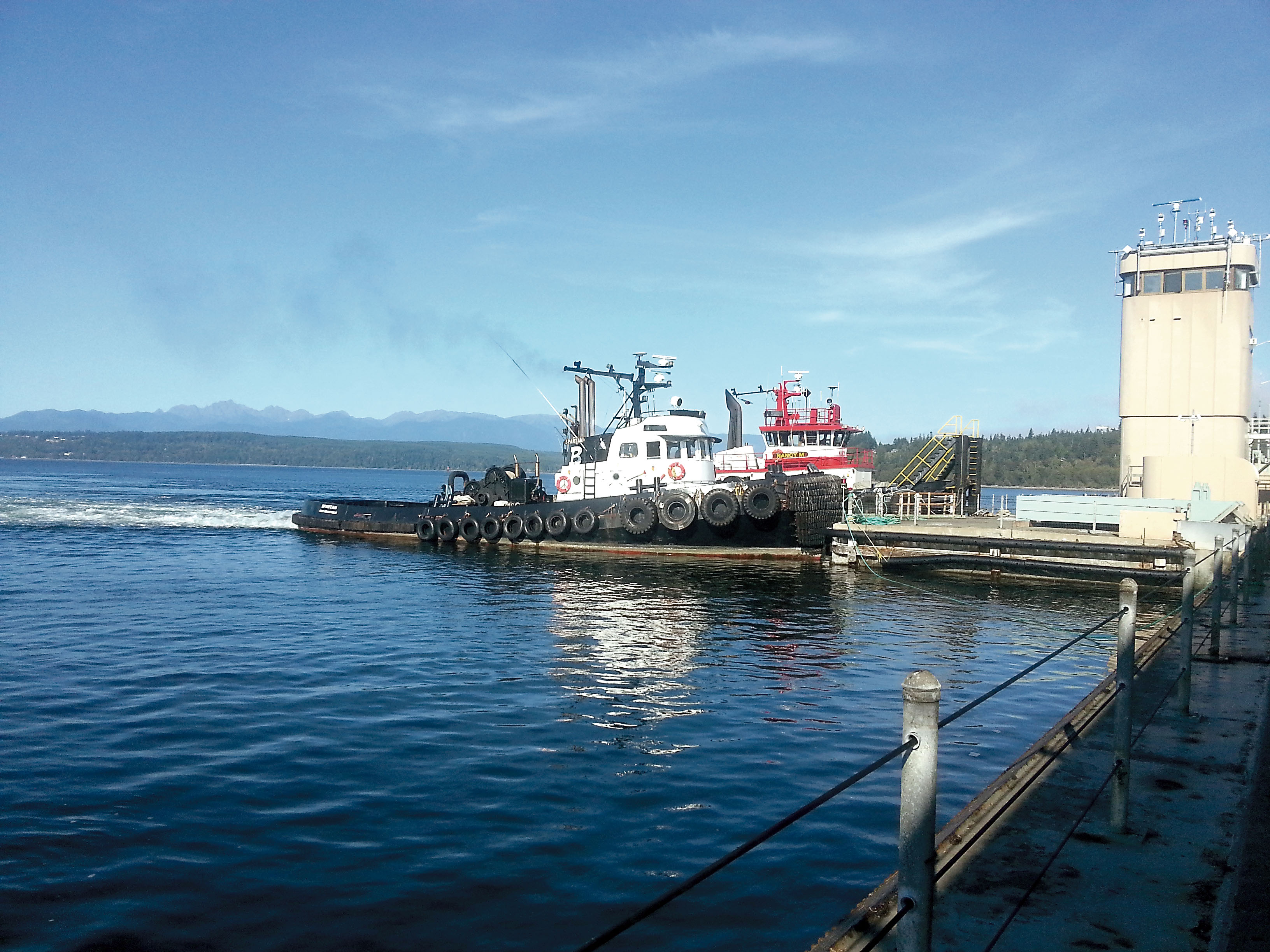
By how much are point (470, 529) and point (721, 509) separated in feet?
34.2

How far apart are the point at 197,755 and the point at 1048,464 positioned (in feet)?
421

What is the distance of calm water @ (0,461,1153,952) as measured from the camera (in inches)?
245

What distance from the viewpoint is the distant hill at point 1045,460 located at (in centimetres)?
11244

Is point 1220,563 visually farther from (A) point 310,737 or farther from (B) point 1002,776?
(A) point 310,737

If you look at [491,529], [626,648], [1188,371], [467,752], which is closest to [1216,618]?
[467,752]

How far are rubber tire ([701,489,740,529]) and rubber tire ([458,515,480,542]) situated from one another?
9432 mm

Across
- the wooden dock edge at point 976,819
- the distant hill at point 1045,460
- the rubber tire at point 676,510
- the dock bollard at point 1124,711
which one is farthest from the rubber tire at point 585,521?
the distant hill at point 1045,460

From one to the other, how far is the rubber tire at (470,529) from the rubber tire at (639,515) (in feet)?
21.2

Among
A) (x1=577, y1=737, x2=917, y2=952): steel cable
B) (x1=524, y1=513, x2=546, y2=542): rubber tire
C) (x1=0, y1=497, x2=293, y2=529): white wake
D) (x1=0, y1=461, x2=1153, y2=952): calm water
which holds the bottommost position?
(x1=0, y1=461, x2=1153, y2=952): calm water

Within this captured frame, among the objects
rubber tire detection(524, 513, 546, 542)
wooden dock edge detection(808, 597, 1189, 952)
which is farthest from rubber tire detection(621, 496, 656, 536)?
wooden dock edge detection(808, 597, 1189, 952)

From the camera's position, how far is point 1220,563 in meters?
9.94

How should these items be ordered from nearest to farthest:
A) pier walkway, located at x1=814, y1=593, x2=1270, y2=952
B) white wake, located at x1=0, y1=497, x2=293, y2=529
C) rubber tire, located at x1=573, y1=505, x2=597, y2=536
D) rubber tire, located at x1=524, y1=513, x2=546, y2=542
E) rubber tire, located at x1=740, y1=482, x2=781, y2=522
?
pier walkway, located at x1=814, y1=593, x2=1270, y2=952
rubber tire, located at x1=740, y1=482, x2=781, y2=522
rubber tire, located at x1=573, y1=505, x2=597, y2=536
rubber tire, located at x1=524, y1=513, x2=546, y2=542
white wake, located at x1=0, y1=497, x2=293, y2=529

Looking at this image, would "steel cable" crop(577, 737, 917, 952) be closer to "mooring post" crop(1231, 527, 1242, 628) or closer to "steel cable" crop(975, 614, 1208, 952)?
"steel cable" crop(975, 614, 1208, 952)

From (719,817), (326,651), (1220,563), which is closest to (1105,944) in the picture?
(719,817)
